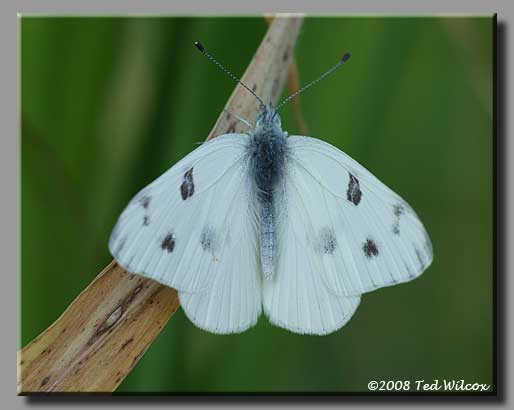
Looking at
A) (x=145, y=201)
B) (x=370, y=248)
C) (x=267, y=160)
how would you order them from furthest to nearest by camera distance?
(x=267, y=160) → (x=370, y=248) → (x=145, y=201)

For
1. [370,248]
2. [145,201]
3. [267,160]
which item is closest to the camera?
[145,201]

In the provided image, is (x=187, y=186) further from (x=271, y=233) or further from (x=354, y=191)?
(x=354, y=191)

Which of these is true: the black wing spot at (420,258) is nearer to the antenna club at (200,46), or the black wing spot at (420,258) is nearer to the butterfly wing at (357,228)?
the butterfly wing at (357,228)

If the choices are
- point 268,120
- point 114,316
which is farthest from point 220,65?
point 114,316

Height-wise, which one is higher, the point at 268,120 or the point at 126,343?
the point at 268,120

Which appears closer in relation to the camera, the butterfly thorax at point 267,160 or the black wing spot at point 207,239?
the black wing spot at point 207,239

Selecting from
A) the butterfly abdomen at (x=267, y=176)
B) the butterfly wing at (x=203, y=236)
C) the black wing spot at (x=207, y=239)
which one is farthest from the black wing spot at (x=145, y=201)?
the butterfly abdomen at (x=267, y=176)
